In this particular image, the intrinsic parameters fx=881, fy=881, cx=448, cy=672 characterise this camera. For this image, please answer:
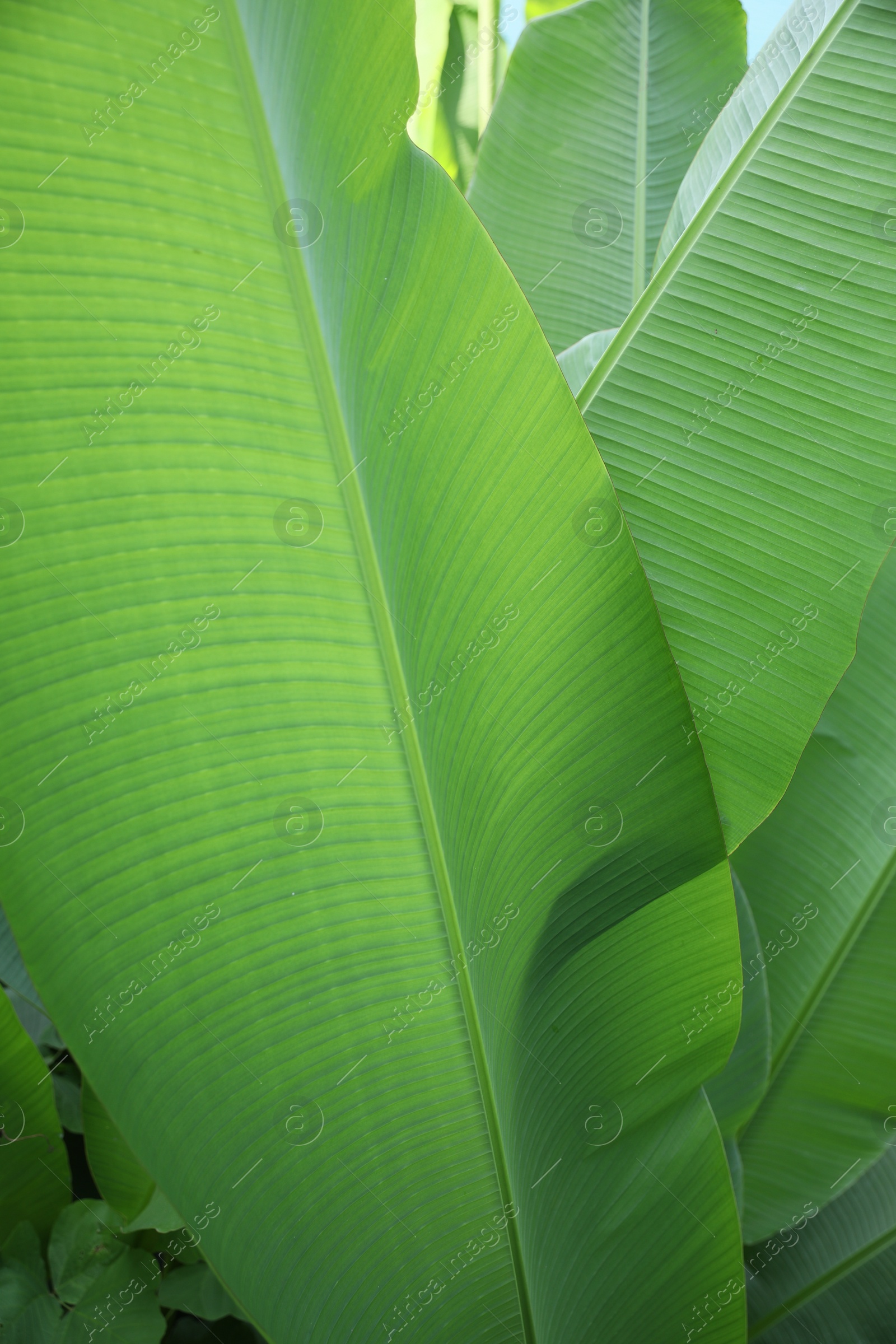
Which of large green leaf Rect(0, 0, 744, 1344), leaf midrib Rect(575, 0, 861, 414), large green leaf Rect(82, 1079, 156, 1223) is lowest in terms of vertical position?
large green leaf Rect(82, 1079, 156, 1223)

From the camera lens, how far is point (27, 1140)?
629 mm

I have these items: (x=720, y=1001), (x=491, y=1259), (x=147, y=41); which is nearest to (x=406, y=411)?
(x=147, y=41)

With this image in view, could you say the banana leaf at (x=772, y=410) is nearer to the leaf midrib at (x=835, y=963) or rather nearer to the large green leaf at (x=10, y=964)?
the leaf midrib at (x=835, y=963)

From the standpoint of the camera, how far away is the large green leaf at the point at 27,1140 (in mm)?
597

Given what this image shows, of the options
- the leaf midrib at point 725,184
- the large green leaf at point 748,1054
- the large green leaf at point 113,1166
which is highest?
the leaf midrib at point 725,184

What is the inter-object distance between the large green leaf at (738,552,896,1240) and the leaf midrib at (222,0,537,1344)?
1.27ft

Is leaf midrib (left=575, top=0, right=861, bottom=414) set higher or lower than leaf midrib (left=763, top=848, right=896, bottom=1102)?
higher

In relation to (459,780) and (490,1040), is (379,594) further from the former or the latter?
(490,1040)

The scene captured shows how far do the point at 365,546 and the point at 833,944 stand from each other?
62cm

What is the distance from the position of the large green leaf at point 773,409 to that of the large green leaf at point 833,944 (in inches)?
9.5

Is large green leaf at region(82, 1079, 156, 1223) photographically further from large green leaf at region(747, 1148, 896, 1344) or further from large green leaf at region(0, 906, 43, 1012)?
large green leaf at region(747, 1148, 896, 1344)

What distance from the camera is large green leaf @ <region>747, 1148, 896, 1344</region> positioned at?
73 cm

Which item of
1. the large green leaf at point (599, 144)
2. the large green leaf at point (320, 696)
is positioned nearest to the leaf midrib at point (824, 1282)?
the large green leaf at point (320, 696)

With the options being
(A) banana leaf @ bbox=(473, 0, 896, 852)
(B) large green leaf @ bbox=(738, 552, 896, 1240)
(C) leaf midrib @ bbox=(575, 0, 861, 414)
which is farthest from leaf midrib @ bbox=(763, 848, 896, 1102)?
(C) leaf midrib @ bbox=(575, 0, 861, 414)
